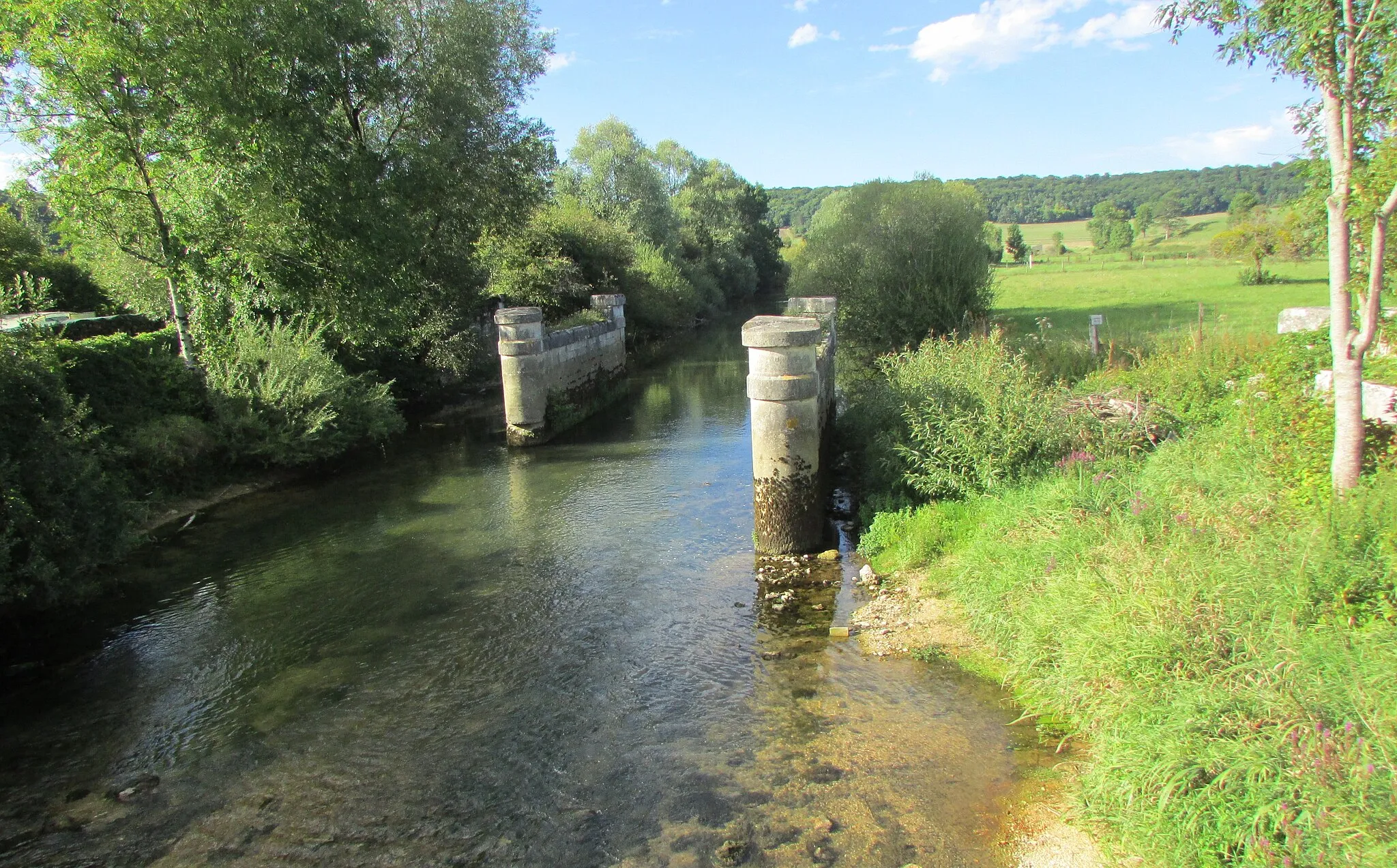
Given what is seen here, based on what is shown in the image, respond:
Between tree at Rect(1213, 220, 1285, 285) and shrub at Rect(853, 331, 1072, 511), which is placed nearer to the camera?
shrub at Rect(853, 331, 1072, 511)

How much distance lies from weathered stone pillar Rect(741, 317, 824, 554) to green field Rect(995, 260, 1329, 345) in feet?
25.8

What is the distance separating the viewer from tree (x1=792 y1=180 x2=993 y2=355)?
16750mm

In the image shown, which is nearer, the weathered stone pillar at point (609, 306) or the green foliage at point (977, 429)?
the green foliage at point (977, 429)

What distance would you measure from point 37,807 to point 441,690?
2.44 m

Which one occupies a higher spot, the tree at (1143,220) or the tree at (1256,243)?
the tree at (1143,220)

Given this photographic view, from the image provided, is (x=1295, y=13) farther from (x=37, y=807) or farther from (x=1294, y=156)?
(x=37, y=807)

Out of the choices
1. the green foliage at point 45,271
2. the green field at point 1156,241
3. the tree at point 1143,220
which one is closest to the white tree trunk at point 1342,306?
the green foliage at point 45,271

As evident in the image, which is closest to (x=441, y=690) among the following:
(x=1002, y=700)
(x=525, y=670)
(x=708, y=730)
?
(x=525, y=670)

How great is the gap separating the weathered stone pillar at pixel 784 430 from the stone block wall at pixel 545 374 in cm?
715

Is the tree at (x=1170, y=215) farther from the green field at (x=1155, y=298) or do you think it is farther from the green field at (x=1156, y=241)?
the green field at (x=1155, y=298)

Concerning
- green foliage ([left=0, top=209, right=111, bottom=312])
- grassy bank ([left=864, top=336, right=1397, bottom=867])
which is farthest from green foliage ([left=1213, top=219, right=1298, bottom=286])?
green foliage ([left=0, top=209, right=111, bottom=312])

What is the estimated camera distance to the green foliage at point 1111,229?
2249 inches

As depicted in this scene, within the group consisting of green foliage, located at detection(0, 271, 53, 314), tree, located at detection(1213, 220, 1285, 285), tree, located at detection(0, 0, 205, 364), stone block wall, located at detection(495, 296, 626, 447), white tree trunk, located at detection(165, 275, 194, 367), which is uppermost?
tree, located at detection(0, 0, 205, 364)

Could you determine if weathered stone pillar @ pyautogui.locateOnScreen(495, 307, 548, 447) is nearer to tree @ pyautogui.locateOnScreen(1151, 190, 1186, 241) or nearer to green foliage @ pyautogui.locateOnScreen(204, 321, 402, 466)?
green foliage @ pyautogui.locateOnScreen(204, 321, 402, 466)
